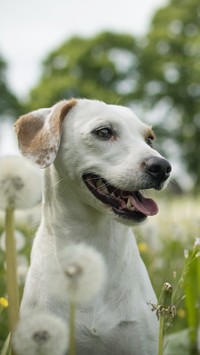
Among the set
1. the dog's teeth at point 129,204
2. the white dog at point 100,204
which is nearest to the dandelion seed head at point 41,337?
the white dog at point 100,204

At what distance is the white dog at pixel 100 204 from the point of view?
144 inches

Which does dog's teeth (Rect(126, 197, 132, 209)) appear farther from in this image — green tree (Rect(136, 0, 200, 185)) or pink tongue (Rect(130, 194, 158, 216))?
green tree (Rect(136, 0, 200, 185))

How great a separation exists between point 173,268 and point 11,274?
375 cm

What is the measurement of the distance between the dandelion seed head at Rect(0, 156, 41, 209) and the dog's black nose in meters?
1.03

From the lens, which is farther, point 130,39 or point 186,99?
point 130,39

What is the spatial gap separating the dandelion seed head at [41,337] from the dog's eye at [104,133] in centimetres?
206

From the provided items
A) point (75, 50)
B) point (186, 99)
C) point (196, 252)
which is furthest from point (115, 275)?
point (75, 50)

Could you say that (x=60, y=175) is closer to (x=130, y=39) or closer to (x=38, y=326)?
(x=38, y=326)

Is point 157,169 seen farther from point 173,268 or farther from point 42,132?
point 173,268

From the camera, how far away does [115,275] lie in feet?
12.4

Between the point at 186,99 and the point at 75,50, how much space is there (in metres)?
8.80

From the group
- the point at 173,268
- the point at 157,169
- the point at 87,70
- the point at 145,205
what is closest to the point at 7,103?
the point at 87,70

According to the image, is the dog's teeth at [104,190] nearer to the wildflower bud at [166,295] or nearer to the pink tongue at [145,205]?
the pink tongue at [145,205]

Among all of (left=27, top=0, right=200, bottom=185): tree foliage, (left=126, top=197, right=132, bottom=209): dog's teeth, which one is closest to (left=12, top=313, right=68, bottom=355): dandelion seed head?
(left=126, top=197, right=132, bottom=209): dog's teeth
